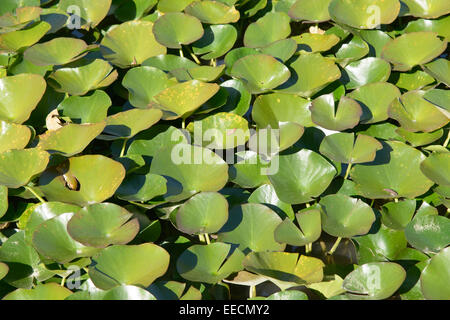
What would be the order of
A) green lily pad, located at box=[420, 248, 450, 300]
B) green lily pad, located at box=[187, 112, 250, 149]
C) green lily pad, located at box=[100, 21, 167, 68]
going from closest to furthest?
1. green lily pad, located at box=[420, 248, 450, 300]
2. green lily pad, located at box=[187, 112, 250, 149]
3. green lily pad, located at box=[100, 21, 167, 68]

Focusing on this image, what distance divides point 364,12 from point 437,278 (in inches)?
35.4

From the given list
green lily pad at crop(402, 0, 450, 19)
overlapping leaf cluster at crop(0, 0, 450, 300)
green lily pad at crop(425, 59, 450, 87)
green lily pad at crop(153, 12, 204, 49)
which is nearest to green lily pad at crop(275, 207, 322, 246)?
overlapping leaf cluster at crop(0, 0, 450, 300)

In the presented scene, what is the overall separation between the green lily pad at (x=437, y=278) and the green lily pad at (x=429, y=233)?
7 cm

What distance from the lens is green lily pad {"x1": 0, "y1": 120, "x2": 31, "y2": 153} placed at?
1.35 metres

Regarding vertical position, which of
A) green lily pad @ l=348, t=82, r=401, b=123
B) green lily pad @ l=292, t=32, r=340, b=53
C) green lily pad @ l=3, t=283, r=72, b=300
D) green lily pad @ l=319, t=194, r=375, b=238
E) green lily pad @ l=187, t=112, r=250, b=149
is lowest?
green lily pad @ l=3, t=283, r=72, b=300

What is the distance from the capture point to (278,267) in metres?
1.13

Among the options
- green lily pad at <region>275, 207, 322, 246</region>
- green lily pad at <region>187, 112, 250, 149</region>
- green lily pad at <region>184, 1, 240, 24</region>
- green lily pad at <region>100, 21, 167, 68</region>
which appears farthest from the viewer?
green lily pad at <region>184, 1, 240, 24</region>

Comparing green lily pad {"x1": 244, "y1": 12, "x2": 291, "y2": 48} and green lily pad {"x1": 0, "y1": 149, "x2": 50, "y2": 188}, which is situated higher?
green lily pad {"x1": 244, "y1": 12, "x2": 291, "y2": 48}

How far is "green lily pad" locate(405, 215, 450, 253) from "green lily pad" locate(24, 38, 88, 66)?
98cm

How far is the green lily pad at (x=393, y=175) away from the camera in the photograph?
1.29 metres

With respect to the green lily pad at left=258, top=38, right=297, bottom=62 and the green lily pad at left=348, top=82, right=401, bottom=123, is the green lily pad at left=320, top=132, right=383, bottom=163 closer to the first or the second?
the green lily pad at left=348, top=82, right=401, bottom=123

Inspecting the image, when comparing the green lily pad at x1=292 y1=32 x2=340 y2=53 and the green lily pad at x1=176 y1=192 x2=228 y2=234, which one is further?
the green lily pad at x1=292 y1=32 x2=340 y2=53

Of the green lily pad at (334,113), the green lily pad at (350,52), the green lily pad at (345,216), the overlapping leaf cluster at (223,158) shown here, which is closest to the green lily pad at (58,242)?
the overlapping leaf cluster at (223,158)

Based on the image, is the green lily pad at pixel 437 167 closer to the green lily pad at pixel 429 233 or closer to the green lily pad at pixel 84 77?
the green lily pad at pixel 429 233
